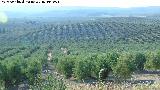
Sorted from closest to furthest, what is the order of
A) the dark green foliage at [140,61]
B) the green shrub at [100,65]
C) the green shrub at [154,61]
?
the green shrub at [100,65] → the green shrub at [154,61] → the dark green foliage at [140,61]

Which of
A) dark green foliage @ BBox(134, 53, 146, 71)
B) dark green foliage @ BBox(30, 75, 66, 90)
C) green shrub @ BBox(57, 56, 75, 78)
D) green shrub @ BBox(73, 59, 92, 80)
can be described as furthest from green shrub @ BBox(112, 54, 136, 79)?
dark green foliage @ BBox(30, 75, 66, 90)

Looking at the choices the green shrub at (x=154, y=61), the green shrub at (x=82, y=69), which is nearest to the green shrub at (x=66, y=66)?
the green shrub at (x=82, y=69)

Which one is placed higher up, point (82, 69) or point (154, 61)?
point (154, 61)

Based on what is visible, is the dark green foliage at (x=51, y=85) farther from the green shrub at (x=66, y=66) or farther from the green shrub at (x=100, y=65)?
the green shrub at (x=66, y=66)

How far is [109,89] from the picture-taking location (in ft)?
34.0

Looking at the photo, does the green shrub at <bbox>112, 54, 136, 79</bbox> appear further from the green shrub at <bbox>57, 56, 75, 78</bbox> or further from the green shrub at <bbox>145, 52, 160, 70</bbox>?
the green shrub at <bbox>57, 56, 75, 78</bbox>

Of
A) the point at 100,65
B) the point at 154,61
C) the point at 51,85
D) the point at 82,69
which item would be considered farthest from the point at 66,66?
the point at 51,85

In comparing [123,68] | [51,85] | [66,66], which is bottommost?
[66,66]

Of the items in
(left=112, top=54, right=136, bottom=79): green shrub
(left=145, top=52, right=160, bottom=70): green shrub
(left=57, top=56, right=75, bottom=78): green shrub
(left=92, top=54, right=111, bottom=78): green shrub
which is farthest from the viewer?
(left=57, top=56, right=75, bottom=78): green shrub

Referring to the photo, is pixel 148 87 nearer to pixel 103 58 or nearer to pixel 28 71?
pixel 28 71

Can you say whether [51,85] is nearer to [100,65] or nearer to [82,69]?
[100,65]

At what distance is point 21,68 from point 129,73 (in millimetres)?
13822

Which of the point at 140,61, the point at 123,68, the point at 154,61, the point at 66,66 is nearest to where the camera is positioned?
the point at 123,68

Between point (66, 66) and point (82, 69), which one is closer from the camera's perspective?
point (82, 69)
